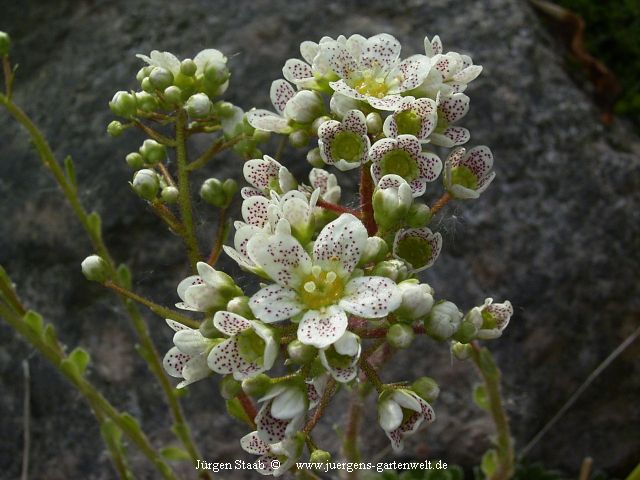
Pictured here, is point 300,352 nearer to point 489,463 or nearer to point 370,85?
point 370,85

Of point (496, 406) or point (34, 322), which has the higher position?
point (34, 322)

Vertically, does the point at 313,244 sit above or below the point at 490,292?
above

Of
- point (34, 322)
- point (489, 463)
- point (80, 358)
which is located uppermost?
point (34, 322)

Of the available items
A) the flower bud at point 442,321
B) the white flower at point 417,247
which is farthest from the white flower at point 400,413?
the white flower at point 417,247

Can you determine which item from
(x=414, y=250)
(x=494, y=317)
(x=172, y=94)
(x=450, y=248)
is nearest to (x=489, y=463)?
(x=450, y=248)

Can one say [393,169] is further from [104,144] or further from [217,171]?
[104,144]

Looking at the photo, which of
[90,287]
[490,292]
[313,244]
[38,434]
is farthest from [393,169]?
[38,434]

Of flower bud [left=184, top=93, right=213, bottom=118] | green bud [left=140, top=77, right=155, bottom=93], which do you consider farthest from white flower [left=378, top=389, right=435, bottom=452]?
green bud [left=140, top=77, right=155, bottom=93]

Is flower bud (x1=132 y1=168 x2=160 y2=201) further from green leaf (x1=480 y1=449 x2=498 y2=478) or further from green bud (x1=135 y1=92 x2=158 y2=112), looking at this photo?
green leaf (x1=480 y1=449 x2=498 y2=478)
